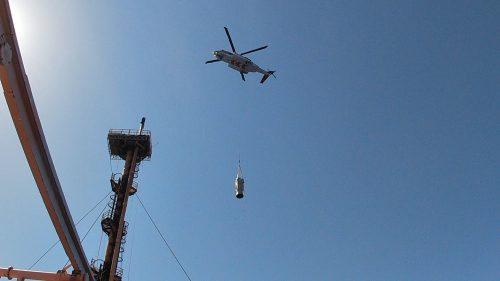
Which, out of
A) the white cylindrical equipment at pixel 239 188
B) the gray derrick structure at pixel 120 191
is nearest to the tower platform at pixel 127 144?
the gray derrick structure at pixel 120 191

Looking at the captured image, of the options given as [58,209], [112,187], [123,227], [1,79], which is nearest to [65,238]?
[58,209]

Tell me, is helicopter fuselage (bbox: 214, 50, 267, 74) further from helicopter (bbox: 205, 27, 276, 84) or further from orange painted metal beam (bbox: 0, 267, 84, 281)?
orange painted metal beam (bbox: 0, 267, 84, 281)

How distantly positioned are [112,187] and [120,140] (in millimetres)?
4746

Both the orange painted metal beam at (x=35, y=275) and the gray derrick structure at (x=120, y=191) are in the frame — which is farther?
the gray derrick structure at (x=120, y=191)

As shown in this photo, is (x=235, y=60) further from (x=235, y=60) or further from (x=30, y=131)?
(x=30, y=131)

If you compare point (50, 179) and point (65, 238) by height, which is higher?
point (50, 179)

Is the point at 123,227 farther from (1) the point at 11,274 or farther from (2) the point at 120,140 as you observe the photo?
(1) the point at 11,274

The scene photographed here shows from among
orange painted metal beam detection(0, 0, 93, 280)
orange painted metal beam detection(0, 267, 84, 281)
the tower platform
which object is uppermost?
the tower platform

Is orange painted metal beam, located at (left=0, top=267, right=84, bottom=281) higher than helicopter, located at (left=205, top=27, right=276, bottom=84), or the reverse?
helicopter, located at (left=205, top=27, right=276, bottom=84)

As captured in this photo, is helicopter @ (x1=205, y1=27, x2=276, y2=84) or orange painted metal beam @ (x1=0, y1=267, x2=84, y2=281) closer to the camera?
orange painted metal beam @ (x1=0, y1=267, x2=84, y2=281)

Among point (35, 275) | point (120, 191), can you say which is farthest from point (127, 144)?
point (35, 275)

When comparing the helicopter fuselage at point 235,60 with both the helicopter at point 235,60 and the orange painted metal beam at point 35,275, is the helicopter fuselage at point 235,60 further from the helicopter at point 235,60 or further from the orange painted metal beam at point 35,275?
the orange painted metal beam at point 35,275

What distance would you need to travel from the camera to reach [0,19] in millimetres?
10336

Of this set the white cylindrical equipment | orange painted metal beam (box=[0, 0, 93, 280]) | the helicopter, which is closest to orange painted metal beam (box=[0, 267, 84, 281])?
orange painted metal beam (box=[0, 0, 93, 280])
